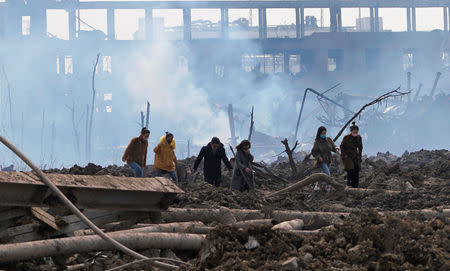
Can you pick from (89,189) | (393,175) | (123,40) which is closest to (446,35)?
(123,40)

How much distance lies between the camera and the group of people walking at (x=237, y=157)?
12.8 m

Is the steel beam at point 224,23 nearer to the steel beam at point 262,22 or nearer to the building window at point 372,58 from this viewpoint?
the steel beam at point 262,22

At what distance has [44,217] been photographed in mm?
6711

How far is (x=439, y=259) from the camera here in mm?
5121

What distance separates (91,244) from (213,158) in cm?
786

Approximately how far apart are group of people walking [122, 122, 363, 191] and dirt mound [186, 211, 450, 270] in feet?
22.3

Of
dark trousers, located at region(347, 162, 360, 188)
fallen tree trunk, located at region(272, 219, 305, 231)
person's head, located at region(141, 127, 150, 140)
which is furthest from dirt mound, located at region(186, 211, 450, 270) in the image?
person's head, located at region(141, 127, 150, 140)

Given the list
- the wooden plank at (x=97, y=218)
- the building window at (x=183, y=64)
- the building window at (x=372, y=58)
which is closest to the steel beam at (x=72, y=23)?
the building window at (x=183, y=64)

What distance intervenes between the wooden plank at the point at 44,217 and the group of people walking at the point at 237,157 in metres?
6.00

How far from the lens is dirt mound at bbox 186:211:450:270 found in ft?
16.8

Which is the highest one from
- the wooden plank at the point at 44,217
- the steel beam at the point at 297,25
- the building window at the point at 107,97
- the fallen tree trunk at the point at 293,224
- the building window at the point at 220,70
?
the steel beam at the point at 297,25

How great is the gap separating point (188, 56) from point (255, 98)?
5956mm

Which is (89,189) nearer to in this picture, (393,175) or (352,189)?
(352,189)

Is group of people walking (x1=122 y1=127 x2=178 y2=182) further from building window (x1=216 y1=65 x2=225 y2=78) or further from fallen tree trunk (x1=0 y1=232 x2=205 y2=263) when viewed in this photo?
building window (x1=216 y1=65 x2=225 y2=78)
